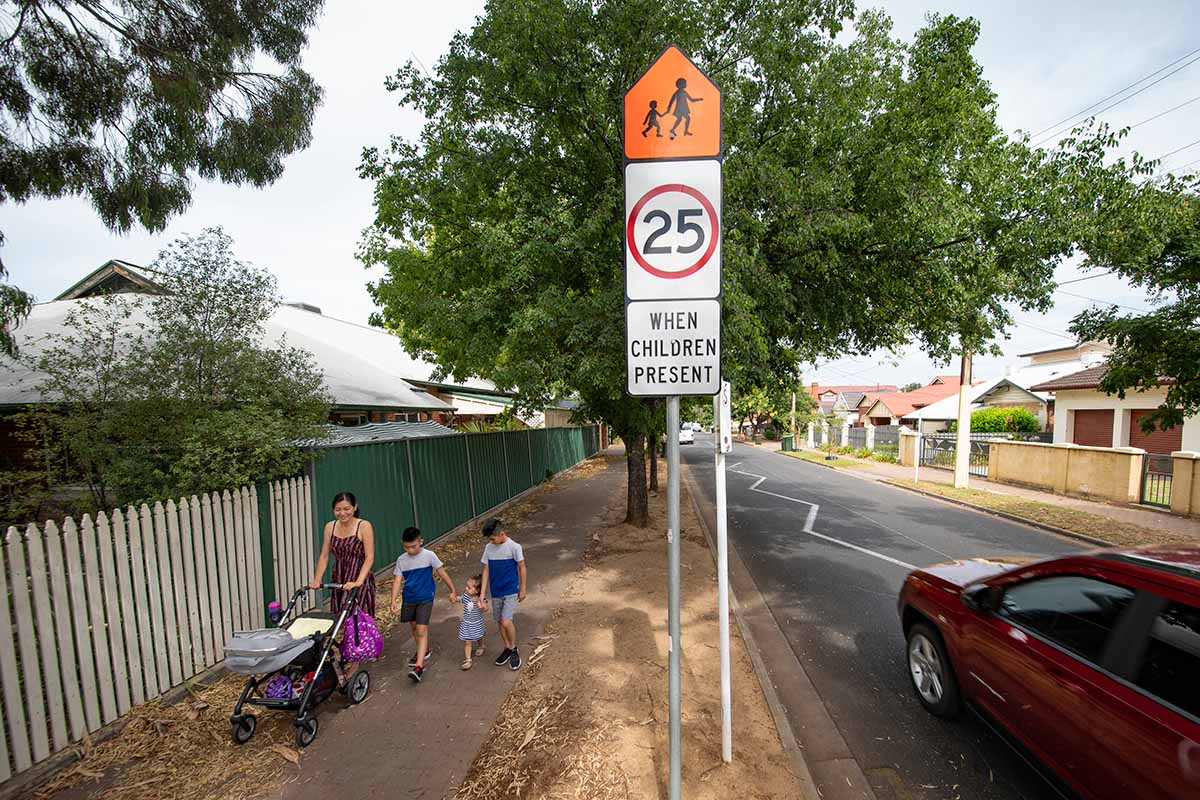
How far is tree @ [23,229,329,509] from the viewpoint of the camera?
486 centimetres

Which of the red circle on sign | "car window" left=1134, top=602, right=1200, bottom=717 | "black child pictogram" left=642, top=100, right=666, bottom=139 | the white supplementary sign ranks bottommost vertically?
"car window" left=1134, top=602, right=1200, bottom=717

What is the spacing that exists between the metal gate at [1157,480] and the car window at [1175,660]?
14.2m

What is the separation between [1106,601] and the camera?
8.87ft

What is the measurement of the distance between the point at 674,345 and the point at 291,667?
3614mm

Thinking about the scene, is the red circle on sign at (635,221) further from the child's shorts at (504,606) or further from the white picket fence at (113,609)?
the white picket fence at (113,609)

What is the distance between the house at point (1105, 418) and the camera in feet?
55.6

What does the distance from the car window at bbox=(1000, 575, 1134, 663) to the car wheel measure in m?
0.79

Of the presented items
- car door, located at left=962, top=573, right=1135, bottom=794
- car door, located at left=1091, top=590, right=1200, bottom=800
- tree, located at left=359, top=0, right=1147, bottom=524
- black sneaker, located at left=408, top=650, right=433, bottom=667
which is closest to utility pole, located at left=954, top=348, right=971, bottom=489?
tree, located at left=359, top=0, right=1147, bottom=524

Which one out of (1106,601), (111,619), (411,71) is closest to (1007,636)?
(1106,601)

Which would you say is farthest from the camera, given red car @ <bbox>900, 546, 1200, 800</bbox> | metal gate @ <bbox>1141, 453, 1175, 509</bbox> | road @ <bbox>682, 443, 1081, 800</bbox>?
metal gate @ <bbox>1141, 453, 1175, 509</bbox>

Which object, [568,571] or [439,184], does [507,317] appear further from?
[568,571]

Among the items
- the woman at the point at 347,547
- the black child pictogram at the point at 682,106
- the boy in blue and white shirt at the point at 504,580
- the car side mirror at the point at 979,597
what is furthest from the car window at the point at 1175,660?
the woman at the point at 347,547

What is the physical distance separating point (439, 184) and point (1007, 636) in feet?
26.5

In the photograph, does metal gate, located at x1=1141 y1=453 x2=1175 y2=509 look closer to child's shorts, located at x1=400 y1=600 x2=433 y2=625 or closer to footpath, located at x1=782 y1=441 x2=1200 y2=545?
footpath, located at x1=782 y1=441 x2=1200 y2=545
